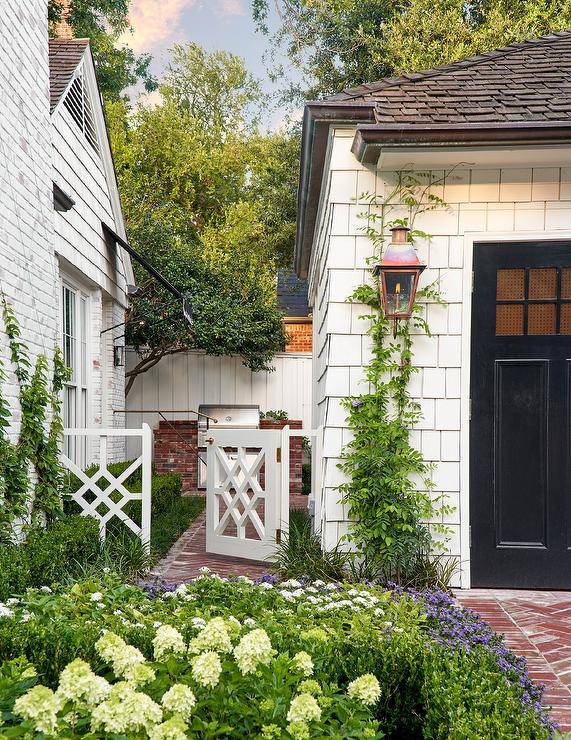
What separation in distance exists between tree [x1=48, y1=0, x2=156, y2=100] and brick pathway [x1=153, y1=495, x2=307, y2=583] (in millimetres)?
14300

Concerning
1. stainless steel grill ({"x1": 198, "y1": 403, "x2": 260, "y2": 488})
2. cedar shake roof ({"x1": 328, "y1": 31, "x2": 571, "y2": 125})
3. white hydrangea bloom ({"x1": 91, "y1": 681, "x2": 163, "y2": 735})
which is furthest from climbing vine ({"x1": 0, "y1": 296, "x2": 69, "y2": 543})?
stainless steel grill ({"x1": 198, "y1": 403, "x2": 260, "y2": 488})

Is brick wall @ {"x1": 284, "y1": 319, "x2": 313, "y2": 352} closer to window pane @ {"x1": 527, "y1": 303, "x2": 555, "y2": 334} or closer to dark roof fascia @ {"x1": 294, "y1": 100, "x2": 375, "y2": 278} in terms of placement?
dark roof fascia @ {"x1": 294, "y1": 100, "x2": 375, "y2": 278}

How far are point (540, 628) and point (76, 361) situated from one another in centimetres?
551

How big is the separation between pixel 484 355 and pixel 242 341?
8237 millimetres

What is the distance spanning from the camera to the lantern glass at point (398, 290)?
5043 mm

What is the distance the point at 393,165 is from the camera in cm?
528

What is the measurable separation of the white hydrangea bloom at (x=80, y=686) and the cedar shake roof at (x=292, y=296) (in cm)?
1495

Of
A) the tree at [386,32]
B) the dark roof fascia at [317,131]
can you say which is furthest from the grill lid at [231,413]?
the tree at [386,32]

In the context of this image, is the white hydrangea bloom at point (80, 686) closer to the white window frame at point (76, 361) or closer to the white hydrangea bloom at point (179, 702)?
the white hydrangea bloom at point (179, 702)

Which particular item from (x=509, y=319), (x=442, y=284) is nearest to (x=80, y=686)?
(x=442, y=284)

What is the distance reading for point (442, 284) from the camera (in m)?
5.34

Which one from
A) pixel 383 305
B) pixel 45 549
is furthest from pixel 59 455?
pixel 383 305

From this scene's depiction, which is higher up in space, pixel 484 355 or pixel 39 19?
pixel 39 19

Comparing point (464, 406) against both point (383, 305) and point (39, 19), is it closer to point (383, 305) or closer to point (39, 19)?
point (383, 305)
